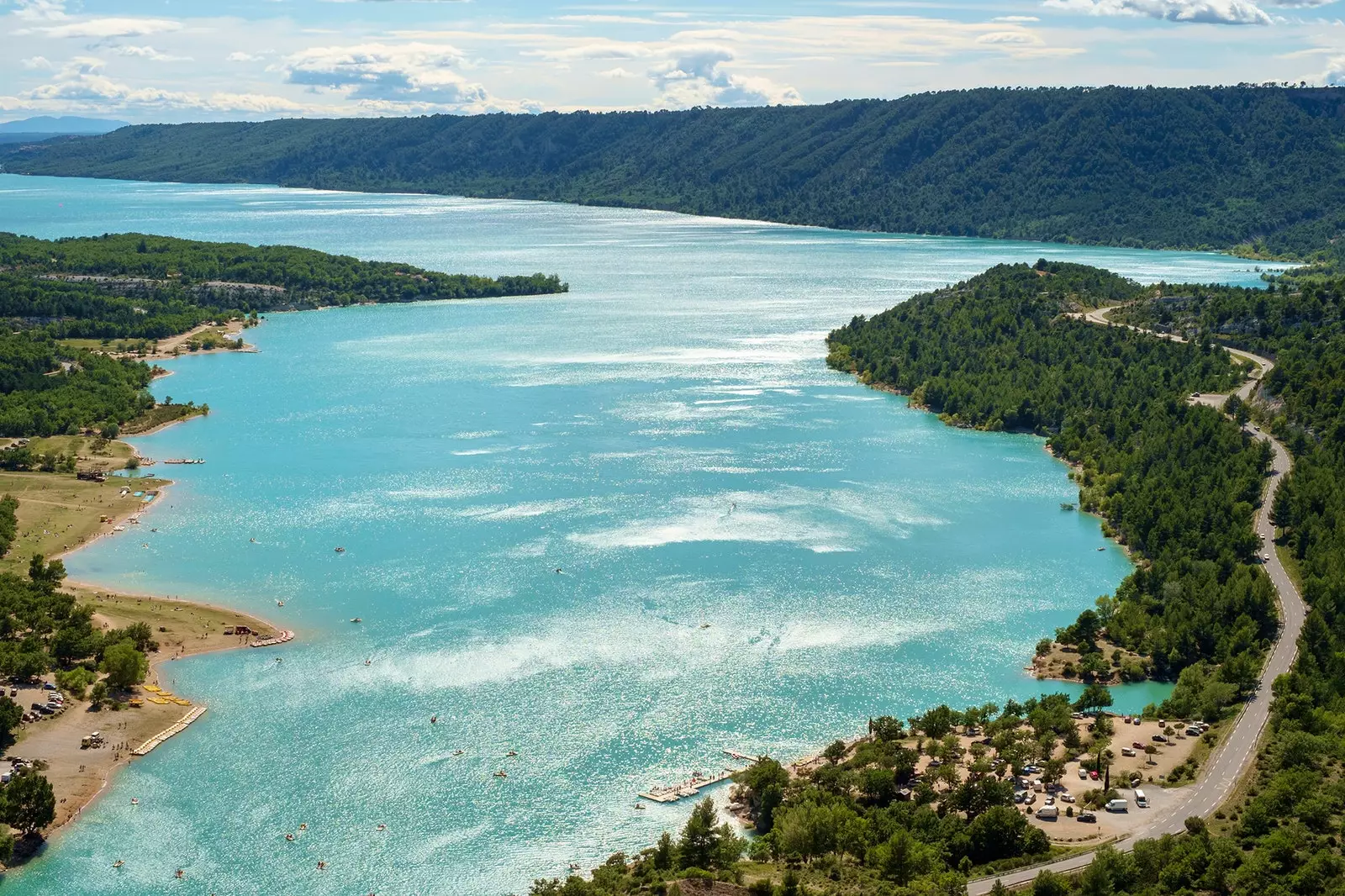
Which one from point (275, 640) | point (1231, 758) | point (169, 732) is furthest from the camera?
point (275, 640)

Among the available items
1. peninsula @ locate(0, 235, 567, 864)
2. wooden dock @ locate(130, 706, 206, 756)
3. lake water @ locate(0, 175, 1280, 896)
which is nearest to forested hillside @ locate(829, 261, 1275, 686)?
lake water @ locate(0, 175, 1280, 896)

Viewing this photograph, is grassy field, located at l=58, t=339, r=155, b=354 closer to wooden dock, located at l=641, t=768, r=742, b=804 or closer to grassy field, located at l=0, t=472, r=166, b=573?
grassy field, located at l=0, t=472, r=166, b=573

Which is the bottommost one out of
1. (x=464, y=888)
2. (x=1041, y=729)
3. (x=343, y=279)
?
(x=464, y=888)

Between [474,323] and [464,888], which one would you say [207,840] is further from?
[474,323]

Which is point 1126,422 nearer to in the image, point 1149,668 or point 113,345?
point 1149,668

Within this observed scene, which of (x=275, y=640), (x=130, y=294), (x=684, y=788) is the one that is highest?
(x=130, y=294)

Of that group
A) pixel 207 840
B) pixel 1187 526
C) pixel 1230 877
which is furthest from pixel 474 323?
pixel 1230 877

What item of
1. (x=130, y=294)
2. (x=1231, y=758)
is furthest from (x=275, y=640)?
(x=130, y=294)
